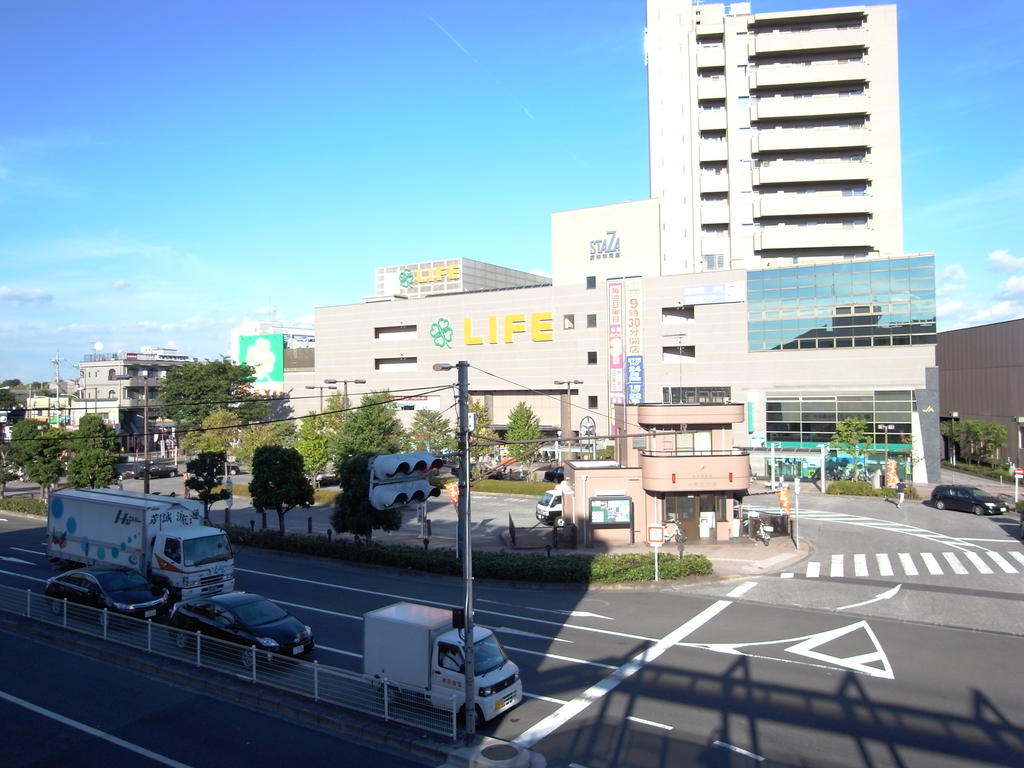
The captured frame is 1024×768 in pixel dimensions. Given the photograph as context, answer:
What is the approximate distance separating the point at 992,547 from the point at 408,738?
29205mm

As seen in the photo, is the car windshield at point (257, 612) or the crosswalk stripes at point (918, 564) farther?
the crosswalk stripes at point (918, 564)

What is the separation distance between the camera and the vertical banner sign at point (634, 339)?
6134 cm

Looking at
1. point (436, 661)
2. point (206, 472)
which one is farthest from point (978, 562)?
point (206, 472)

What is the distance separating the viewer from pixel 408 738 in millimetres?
11930

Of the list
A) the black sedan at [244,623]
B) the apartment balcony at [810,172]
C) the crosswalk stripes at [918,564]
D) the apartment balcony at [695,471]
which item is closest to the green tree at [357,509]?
the apartment balcony at [695,471]

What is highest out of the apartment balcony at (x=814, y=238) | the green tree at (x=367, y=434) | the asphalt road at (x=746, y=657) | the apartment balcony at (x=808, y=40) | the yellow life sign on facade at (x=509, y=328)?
the apartment balcony at (x=808, y=40)

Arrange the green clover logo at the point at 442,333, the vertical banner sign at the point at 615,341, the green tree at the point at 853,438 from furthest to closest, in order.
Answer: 1. the green clover logo at the point at 442,333
2. the vertical banner sign at the point at 615,341
3. the green tree at the point at 853,438

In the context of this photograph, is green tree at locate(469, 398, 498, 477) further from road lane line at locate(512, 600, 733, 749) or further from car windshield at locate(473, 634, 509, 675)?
car windshield at locate(473, 634, 509, 675)

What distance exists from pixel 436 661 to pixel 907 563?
22457 mm

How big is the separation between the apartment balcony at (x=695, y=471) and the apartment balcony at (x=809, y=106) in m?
46.3

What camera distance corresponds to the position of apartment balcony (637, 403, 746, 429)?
32156 mm

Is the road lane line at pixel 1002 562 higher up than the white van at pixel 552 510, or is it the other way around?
the white van at pixel 552 510

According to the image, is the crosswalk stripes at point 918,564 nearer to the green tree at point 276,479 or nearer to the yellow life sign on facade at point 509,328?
the green tree at point 276,479

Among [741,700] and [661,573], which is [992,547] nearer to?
[661,573]
